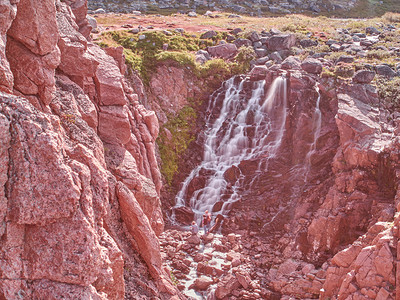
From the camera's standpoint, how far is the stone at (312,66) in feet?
84.3

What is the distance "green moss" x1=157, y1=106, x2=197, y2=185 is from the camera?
23453 millimetres

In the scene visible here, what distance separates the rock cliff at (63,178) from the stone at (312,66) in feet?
53.8

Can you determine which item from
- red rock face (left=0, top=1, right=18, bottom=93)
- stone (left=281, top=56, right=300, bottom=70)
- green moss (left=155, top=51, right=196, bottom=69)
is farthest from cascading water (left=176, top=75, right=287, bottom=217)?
red rock face (left=0, top=1, right=18, bottom=93)

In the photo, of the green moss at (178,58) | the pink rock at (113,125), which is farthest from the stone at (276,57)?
the pink rock at (113,125)

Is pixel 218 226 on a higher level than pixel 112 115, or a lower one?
lower

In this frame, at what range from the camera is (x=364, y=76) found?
77.0ft

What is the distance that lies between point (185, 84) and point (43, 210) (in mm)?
21674

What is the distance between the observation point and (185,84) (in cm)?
2744

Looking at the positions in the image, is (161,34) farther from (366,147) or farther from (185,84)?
(366,147)

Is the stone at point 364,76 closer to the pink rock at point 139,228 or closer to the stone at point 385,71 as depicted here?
the stone at point 385,71

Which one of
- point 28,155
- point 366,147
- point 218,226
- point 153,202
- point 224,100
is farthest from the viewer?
point 224,100

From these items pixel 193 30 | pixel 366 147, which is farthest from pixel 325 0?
pixel 366 147

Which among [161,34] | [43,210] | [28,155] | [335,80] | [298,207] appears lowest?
[298,207]

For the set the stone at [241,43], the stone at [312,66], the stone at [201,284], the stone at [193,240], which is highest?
the stone at [241,43]
